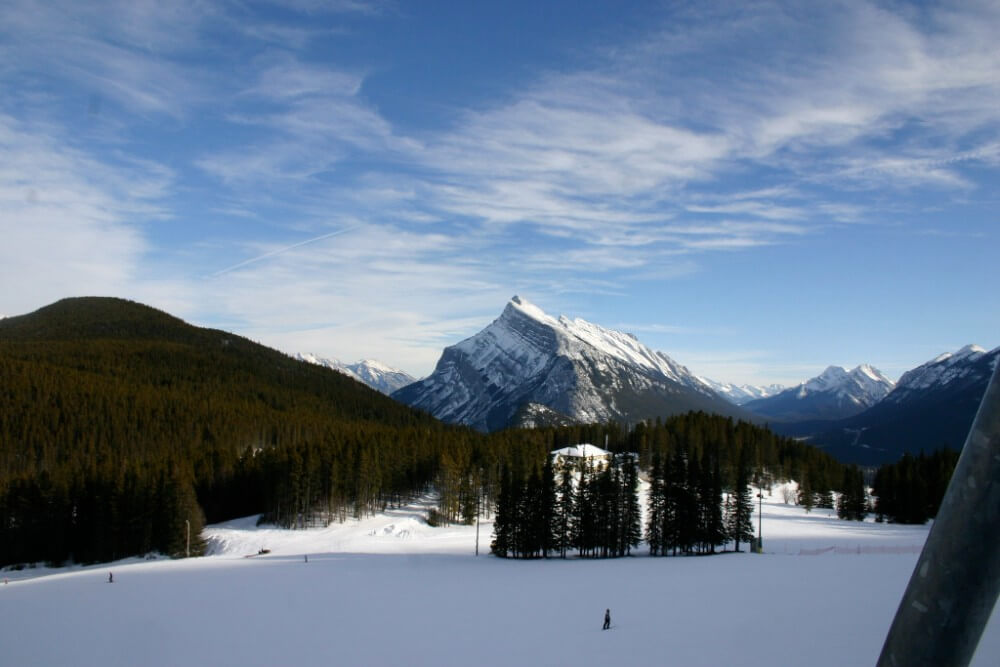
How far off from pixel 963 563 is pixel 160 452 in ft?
452

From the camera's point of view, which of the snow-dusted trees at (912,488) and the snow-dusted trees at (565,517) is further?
the snow-dusted trees at (912,488)

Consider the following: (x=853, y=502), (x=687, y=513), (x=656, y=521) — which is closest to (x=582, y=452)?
(x=853, y=502)

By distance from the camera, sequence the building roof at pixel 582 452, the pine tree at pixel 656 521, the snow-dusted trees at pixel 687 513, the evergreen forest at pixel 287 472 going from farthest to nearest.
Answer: the building roof at pixel 582 452, the pine tree at pixel 656 521, the evergreen forest at pixel 287 472, the snow-dusted trees at pixel 687 513

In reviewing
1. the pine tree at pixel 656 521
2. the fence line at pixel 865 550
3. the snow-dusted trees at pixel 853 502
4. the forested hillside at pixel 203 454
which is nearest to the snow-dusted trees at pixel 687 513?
the pine tree at pixel 656 521

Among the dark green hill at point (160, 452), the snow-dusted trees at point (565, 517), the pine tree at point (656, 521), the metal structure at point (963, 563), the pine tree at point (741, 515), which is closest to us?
the metal structure at point (963, 563)

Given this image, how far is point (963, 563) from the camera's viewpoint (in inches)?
93.2

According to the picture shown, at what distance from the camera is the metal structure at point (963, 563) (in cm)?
233

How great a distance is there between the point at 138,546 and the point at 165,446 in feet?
166

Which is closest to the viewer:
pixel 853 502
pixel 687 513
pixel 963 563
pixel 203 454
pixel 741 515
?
pixel 963 563

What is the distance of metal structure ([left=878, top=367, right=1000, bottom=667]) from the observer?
2332mm

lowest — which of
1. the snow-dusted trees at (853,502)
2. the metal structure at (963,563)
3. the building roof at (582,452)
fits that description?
the snow-dusted trees at (853,502)

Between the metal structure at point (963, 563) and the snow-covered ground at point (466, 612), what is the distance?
22090mm

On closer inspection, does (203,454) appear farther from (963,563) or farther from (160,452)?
(963,563)

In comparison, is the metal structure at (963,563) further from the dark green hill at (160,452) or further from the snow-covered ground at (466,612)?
the dark green hill at (160,452)
